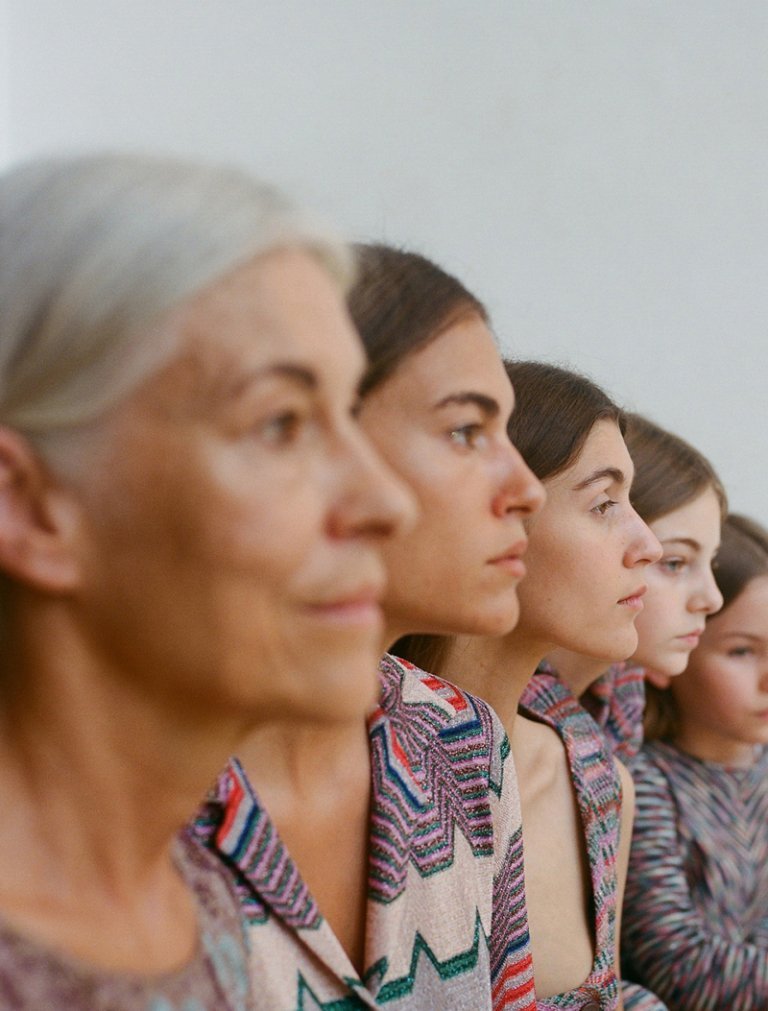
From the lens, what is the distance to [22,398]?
64 centimetres

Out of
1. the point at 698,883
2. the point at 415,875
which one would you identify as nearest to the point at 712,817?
the point at 698,883

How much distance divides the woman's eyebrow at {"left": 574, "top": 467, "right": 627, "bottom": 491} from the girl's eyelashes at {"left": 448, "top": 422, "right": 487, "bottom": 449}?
30 centimetres

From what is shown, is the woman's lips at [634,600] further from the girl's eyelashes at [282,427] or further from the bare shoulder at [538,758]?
the girl's eyelashes at [282,427]

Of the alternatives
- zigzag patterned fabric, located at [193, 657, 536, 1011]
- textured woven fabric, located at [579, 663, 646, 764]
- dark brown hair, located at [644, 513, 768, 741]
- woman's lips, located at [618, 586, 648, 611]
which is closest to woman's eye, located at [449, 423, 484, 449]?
zigzag patterned fabric, located at [193, 657, 536, 1011]

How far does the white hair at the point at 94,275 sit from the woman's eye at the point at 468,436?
1.26ft

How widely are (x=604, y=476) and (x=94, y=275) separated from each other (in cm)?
80

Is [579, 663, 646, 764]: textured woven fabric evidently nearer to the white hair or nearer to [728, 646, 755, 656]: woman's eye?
[728, 646, 755, 656]: woman's eye

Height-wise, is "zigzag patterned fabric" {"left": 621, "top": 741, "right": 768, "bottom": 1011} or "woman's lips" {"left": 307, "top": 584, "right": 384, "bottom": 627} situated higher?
"woman's lips" {"left": 307, "top": 584, "right": 384, "bottom": 627}

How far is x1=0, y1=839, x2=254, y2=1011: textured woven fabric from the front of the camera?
2.03ft

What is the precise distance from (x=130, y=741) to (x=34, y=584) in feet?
0.33

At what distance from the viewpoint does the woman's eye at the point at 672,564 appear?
1.65m

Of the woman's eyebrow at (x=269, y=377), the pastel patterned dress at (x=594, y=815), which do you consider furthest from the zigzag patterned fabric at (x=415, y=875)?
the woman's eyebrow at (x=269, y=377)

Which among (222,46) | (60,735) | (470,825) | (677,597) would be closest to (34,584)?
(60,735)

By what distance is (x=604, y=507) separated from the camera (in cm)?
133
